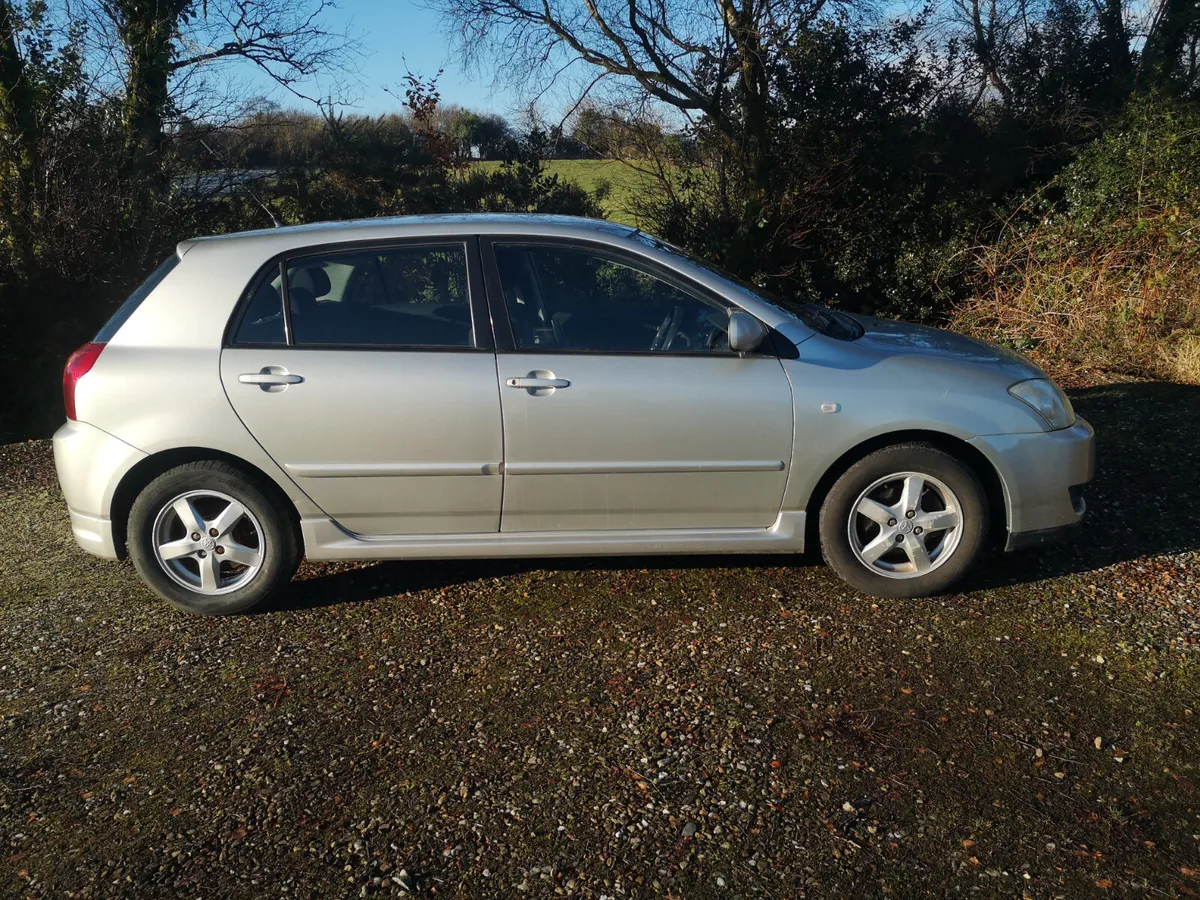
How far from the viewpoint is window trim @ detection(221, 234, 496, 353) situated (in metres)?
4.52

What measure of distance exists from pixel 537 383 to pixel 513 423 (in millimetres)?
209

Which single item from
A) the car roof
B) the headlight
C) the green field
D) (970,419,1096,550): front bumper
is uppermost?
the green field

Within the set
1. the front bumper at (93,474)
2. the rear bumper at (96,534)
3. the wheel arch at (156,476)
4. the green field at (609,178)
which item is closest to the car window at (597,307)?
the wheel arch at (156,476)

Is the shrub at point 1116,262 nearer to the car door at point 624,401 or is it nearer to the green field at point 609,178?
the green field at point 609,178

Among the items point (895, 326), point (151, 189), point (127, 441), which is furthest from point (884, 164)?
point (127, 441)

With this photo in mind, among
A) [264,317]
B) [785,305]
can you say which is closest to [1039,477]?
[785,305]

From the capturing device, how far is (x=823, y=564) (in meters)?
5.12

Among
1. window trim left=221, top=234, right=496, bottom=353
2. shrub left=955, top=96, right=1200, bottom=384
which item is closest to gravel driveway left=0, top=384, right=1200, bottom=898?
window trim left=221, top=234, right=496, bottom=353

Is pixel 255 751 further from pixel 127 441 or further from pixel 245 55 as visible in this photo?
pixel 245 55

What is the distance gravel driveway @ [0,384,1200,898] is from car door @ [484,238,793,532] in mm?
510

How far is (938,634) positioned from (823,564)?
0.90m

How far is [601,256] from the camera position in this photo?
A: 183 inches

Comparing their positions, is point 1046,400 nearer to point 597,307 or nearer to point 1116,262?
point 597,307

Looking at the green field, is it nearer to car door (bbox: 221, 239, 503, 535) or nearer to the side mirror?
car door (bbox: 221, 239, 503, 535)
